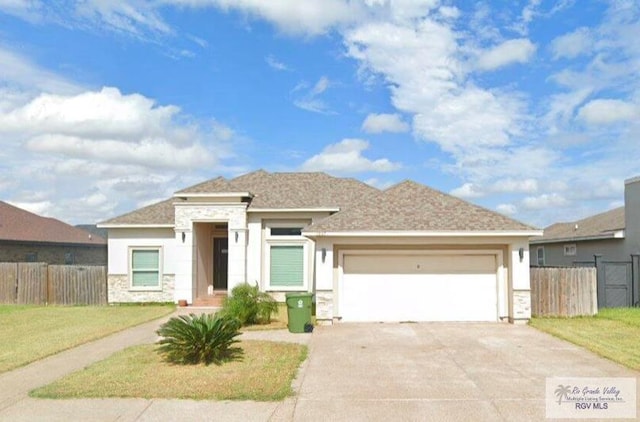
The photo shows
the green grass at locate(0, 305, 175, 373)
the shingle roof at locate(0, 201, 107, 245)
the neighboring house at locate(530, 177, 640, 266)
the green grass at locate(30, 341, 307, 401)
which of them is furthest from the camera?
the shingle roof at locate(0, 201, 107, 245)

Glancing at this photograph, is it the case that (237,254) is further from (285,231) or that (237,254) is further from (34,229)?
(34,229)

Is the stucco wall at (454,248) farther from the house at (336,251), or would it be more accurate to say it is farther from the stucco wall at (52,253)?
the stucco wall at (52,253)

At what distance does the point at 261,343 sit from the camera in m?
12.1

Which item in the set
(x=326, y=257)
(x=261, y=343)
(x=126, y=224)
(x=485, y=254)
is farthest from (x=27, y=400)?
(x=126, y=224)

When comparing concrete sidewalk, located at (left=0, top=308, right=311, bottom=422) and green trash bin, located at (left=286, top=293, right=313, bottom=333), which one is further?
green trash bin, located at (left=286, top=293, right=313, bottom=333)

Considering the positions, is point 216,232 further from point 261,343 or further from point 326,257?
point 261,343

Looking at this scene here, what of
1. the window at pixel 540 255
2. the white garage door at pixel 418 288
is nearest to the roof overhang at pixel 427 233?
the white garage door at pixel 418 288

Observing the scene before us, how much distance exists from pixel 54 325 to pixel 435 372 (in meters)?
11.6

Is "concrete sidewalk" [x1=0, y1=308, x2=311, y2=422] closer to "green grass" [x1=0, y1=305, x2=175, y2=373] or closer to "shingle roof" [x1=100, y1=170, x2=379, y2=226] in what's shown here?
"green grass" [x1=0, y1=305, x2=175, y2=373]

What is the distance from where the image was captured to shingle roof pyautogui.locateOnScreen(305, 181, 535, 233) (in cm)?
1549

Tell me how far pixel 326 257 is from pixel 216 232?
26.4ft

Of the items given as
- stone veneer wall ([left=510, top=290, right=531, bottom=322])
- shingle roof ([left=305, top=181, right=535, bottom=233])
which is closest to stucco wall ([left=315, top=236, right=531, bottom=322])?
stone veneer wall ([left=510, top=290, right=531, bottom=322])

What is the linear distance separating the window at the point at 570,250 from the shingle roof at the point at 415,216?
11.2 metres

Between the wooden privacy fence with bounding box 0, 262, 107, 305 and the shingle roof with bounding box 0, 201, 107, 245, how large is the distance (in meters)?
5.00
